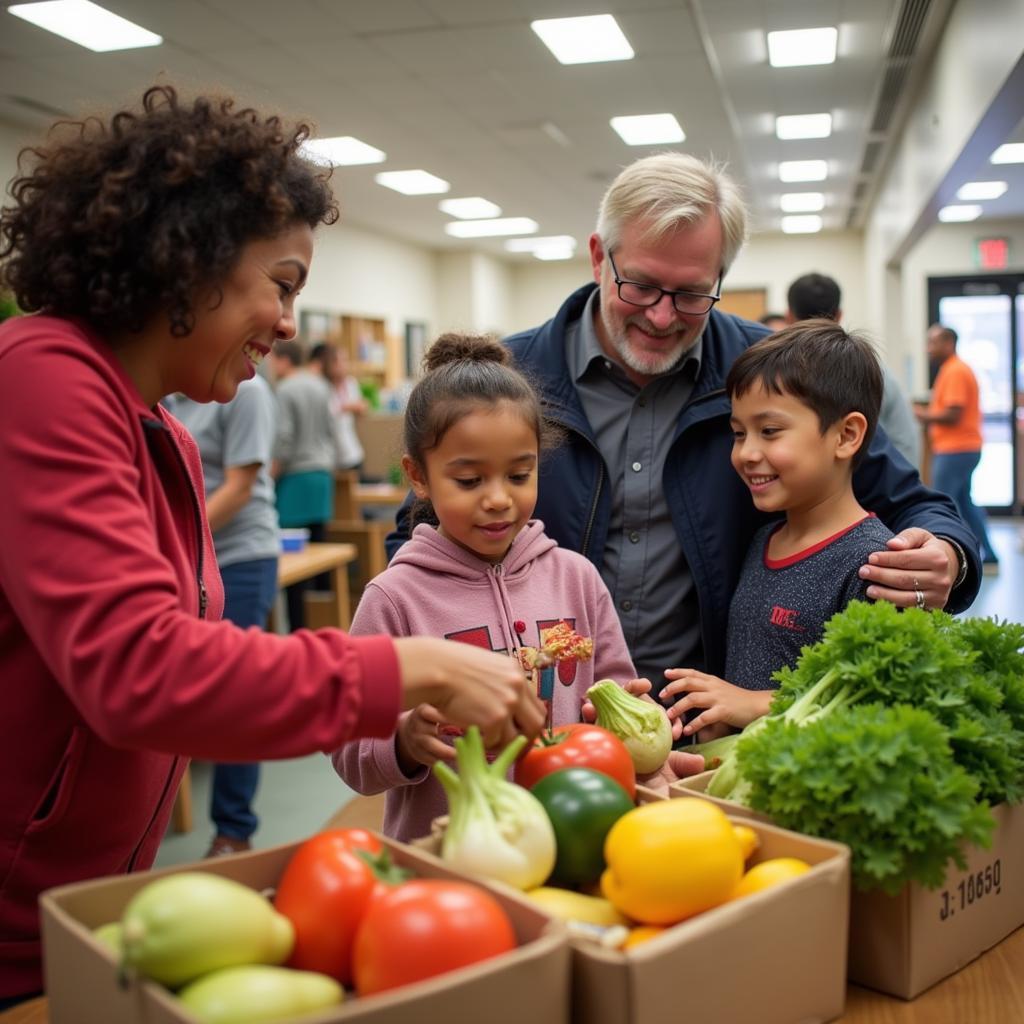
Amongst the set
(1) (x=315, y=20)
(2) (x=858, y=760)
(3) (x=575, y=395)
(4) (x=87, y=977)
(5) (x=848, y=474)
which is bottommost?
(4) (x=87, y=977)

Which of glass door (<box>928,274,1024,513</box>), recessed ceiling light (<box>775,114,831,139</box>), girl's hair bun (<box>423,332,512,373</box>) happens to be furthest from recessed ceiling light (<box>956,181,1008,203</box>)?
girl's hair bun (<box>423,332,512,373</box>)

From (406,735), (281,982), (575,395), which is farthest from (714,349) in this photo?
(281,982)

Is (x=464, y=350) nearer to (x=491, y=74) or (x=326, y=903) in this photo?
(x=326, y=903)

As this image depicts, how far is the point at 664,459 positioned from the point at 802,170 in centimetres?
983

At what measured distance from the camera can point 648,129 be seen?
877cm

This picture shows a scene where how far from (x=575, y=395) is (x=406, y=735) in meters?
0.84

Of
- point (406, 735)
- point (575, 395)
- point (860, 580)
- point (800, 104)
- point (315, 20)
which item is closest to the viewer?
point (406, 735)

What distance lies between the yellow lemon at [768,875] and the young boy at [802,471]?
28.1 inches

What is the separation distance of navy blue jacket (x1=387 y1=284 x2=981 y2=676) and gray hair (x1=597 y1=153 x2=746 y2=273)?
9.8 inches

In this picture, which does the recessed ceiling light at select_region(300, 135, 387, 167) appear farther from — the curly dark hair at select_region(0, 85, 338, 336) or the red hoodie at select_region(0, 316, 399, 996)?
the red hoodie at select_region(0, 316, 399, 996)

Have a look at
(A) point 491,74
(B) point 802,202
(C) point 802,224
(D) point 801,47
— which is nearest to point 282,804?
(A) point 491,74

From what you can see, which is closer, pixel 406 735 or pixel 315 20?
pixel 406 735

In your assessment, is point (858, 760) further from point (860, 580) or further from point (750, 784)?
point (860, 580)

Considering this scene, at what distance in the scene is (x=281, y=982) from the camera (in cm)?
78
